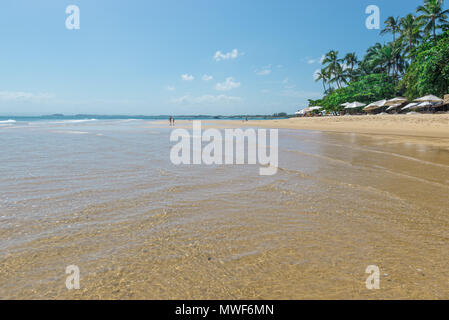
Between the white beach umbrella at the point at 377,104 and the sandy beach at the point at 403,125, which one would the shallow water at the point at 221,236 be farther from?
the white beach umbrella at the point at 377,104

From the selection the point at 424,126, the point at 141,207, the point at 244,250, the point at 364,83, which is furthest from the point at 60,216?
the point at 364,83

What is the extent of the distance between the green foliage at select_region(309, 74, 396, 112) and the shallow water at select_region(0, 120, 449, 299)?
1895 inches

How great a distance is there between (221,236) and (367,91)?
53.8m

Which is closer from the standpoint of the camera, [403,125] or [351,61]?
[403,125]

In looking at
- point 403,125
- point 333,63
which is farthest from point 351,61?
point 403,125

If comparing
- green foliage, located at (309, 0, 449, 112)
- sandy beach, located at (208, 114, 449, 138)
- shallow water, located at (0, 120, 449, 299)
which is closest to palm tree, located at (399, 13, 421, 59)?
green foliage, located at (309, 0, 449, 112)

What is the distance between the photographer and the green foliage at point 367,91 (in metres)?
45.7

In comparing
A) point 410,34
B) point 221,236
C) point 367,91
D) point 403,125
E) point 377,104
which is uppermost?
point 410,34

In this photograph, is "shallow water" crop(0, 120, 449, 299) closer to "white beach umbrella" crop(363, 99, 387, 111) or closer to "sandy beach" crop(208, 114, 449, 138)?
"sandy beach" crop(208, 114, 449, 138)

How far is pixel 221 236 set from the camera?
9.84 feet

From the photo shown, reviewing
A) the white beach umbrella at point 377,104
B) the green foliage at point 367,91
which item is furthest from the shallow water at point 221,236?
the green foliage at point 367,91

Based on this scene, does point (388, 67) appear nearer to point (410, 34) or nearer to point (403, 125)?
point (410, 34)

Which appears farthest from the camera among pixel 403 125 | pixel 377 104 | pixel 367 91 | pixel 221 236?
pixel 367 91

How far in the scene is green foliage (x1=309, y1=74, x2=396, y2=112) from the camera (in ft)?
150
